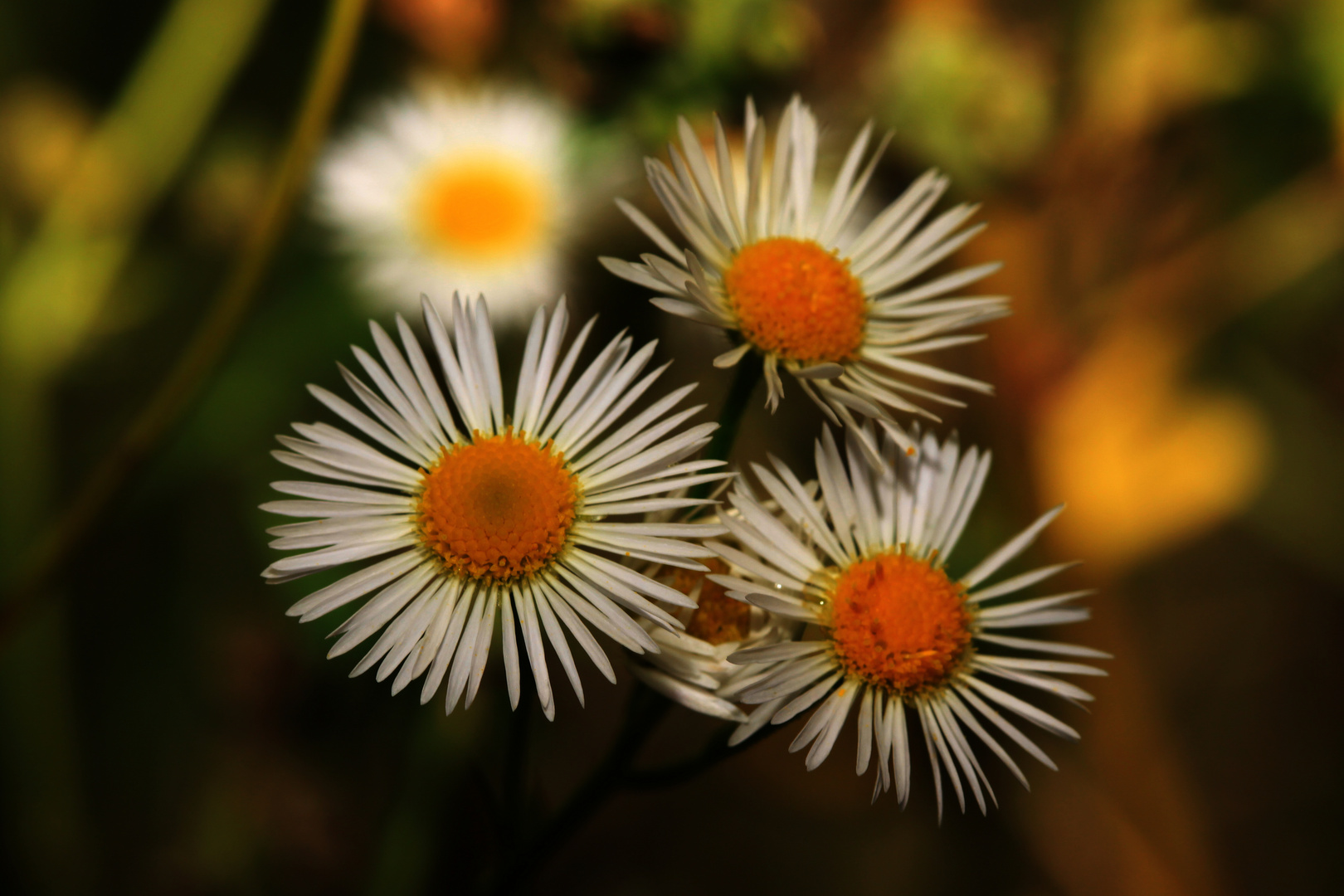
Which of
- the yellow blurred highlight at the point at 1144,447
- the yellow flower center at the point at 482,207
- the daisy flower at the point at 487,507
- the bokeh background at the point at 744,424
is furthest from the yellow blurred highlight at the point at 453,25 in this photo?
the yellow blurred highlight at the point at 1144,447

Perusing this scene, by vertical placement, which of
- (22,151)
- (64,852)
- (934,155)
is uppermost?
(934,155)

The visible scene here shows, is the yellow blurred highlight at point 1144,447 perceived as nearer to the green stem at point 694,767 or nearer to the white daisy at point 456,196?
the white daisy at point 456,196

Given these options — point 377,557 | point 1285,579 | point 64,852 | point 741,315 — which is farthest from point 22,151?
point 1285,579

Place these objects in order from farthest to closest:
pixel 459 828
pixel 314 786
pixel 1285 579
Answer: pixel 1285 579 < pixel 314 786 < pixel 459 828

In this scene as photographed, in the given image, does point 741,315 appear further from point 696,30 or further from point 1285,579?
point 1285,579

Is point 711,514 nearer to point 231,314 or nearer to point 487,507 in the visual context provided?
point 487,507

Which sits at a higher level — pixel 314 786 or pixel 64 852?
pixel 314 786

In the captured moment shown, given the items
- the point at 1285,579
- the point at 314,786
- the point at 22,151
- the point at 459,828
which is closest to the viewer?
the point at 459,828

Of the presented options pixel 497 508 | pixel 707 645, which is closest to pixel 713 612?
pixel 707 645
